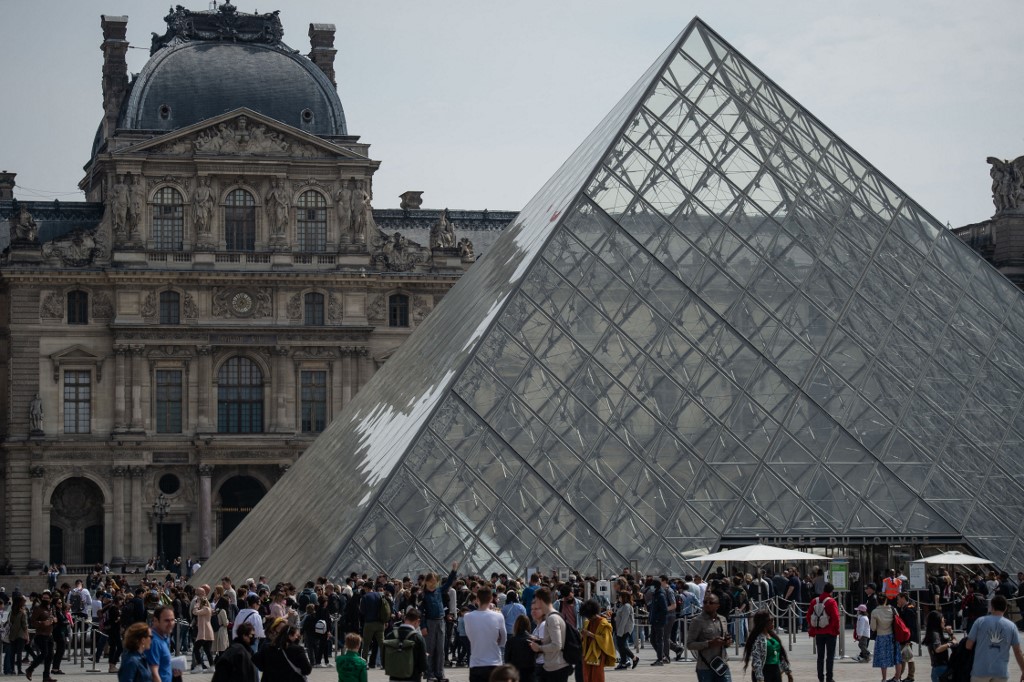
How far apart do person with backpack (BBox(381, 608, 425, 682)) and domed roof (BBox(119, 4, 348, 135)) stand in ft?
149

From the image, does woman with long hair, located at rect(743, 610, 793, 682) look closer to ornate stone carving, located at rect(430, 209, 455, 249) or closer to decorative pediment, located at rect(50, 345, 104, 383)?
decorative pediment, located at rect(50, 345, 104, 383)

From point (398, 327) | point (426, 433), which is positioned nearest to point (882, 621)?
point (426, 433)

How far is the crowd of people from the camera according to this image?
45.1 ft

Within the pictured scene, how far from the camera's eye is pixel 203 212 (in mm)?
56906

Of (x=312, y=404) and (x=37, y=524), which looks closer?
(x=37, y=524)

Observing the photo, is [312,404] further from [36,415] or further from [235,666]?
[235,666]

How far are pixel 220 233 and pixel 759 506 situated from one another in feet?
113

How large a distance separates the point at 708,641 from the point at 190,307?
146ft

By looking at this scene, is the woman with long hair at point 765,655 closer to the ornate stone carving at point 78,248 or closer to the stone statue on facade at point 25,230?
the ornate stone carving at point 78,248

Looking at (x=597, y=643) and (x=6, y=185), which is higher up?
(x=6, y=185)

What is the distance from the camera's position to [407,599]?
2144 cm

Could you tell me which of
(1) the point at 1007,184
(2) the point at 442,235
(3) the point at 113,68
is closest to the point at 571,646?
(1) the point at 1007,184

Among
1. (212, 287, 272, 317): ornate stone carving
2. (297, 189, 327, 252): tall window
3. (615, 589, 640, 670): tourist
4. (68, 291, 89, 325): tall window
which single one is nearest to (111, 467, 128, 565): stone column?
(68, 291, 89, 325): tall window

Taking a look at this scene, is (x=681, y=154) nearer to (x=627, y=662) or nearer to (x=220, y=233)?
(x=627, y=662)
